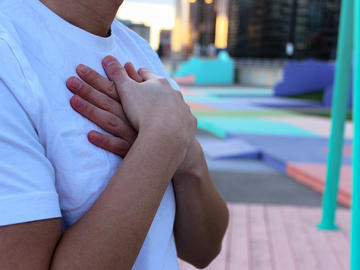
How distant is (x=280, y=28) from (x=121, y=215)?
53.4 meters

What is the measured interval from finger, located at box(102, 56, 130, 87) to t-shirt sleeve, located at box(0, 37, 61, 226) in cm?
18

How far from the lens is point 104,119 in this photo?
65 centimetres

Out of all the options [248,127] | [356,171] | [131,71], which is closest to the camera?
[131,71]

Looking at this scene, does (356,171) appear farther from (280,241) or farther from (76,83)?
(280,241)

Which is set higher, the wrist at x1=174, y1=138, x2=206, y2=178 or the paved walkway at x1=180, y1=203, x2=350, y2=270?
the wrist at x1=174, y1=138, x2=206, y2=178

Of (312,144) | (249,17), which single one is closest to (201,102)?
(312,144)

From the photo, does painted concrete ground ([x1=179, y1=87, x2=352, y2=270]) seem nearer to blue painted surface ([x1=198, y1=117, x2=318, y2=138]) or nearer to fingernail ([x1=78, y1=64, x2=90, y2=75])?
blue painted surface ([x1=198, y1=117, x2=318, y2=138])

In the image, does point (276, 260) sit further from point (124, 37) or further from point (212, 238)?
point (124, 37)

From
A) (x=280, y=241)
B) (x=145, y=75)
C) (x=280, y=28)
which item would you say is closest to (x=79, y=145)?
(x=145, y=75)

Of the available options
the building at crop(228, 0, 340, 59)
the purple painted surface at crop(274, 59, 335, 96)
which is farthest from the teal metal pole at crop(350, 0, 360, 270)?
the building at crop(228, 0, 340, 59)

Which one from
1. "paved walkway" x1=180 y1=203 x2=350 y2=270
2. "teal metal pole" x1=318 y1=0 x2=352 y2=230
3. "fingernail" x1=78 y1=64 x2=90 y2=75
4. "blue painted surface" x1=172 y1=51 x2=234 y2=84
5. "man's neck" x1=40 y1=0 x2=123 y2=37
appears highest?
"man's neck" x1=40 y1=0 x2=123 y2=37

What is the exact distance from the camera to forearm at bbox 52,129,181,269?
57cm

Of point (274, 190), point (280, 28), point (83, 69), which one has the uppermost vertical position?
point (280, 28)

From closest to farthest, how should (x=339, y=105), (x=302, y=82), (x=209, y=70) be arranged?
(x=339, y=105), (x=302, y=82), (x=209, y=70)
